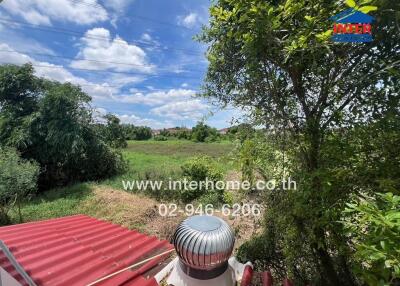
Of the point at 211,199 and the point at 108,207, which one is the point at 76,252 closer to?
the point at 211,199

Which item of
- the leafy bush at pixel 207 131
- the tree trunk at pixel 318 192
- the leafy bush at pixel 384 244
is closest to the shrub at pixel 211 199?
the leafy bush at pixel 207 131

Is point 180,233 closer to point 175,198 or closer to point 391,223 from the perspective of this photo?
point 391,223

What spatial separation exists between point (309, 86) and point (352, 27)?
63cm

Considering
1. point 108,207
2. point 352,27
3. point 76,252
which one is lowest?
point 108,207

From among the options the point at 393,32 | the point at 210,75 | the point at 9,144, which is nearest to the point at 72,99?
the point at 9,144

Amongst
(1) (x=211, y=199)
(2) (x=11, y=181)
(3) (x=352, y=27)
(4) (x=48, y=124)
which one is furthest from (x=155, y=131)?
(3) (x=352, y=27)

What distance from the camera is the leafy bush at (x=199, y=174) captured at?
906 cm

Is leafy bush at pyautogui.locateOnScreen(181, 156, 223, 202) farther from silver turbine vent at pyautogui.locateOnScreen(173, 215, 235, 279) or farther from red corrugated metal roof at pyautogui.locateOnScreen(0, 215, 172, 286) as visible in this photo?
silver turbine vent at pyautogui.locateOnScreen(173, 215, 235, 279)

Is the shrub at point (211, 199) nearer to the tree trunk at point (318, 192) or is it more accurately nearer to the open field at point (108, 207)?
the open field at point (108, 207)

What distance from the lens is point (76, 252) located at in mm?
2941

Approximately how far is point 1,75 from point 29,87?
3.58ft

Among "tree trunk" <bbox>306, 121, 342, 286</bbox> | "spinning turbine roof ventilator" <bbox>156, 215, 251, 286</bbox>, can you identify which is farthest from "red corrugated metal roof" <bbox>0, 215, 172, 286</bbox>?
"tree trunk" <bbox>306, 121, 342, 286</bbox>

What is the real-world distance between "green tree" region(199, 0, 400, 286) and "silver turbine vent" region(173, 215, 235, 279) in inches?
33.9

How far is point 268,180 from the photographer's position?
9.42 ft
